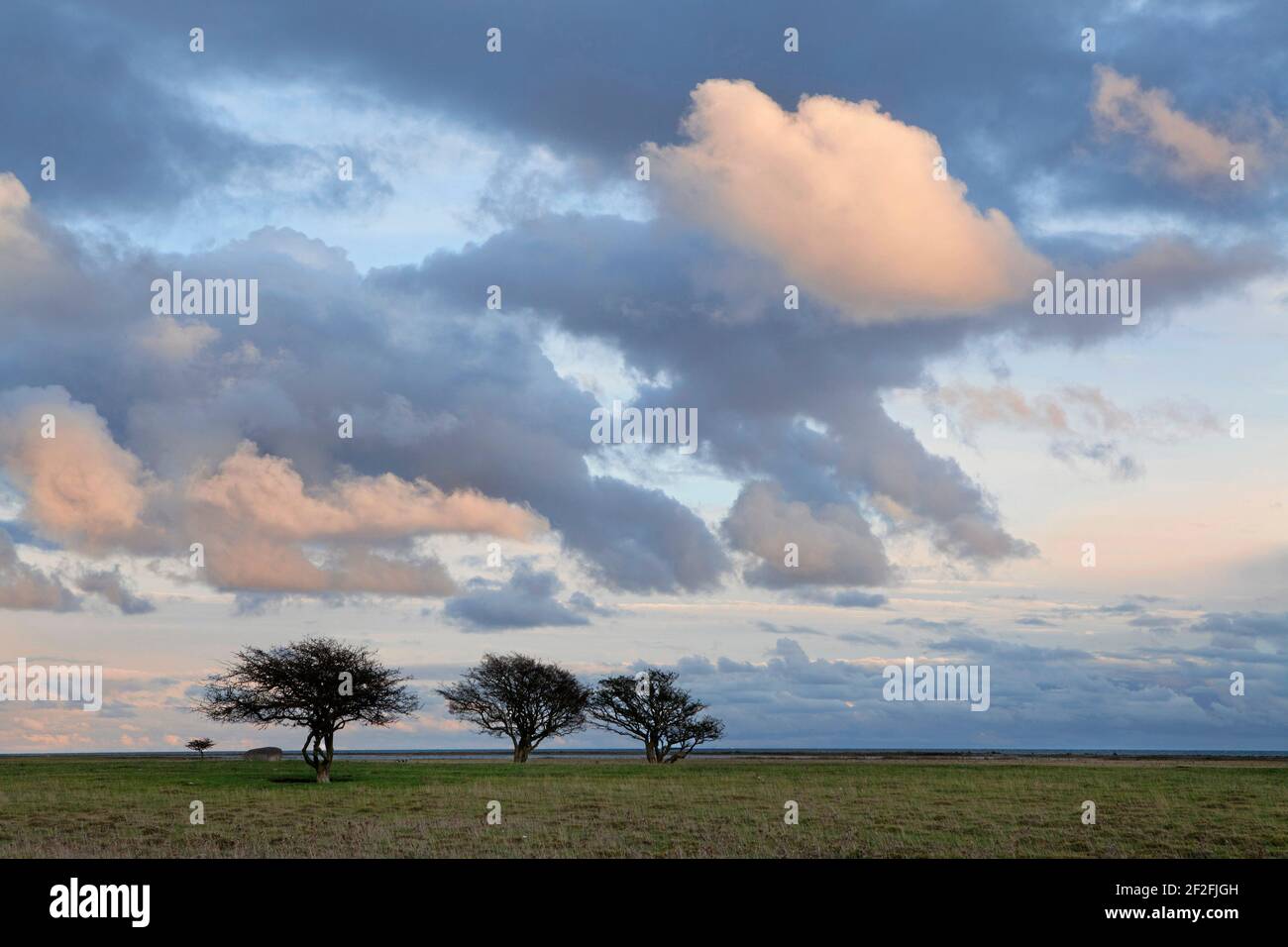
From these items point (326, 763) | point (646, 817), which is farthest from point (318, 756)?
point (646, 817)

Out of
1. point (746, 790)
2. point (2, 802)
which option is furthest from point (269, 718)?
point (746, 790)

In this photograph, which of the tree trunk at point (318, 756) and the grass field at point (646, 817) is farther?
the tree trunk at point (318, 756)

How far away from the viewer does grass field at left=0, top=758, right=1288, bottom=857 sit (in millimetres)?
29172

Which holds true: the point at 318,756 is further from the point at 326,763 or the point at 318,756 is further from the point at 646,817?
the point at 646,817

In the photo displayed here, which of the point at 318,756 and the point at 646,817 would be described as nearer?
the point at 646,817

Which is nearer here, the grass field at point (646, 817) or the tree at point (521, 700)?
the grass field at point (646, 817)

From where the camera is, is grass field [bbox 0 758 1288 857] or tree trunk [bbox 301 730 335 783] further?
tree trunk [bbox 301 730 335 783]

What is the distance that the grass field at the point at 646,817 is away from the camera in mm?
29172

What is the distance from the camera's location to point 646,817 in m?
36.8
